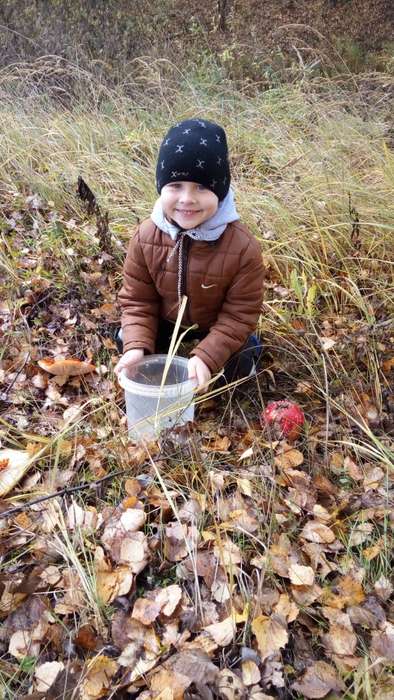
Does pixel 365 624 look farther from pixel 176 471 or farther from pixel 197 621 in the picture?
pixel 176 471

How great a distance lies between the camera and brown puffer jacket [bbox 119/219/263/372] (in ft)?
6.45

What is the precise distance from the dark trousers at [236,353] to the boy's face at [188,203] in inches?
23.2

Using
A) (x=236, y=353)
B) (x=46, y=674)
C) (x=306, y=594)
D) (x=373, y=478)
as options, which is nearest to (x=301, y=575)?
(x=306, y=594)

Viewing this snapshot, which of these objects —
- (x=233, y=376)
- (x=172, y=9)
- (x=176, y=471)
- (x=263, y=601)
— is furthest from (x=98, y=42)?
(x=263, y=601)

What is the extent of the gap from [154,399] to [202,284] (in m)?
0.49

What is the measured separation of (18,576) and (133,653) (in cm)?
41

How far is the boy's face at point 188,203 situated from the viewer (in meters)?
1.79

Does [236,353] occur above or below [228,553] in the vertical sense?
above

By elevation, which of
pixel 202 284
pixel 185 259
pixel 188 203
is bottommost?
pixel 202 284

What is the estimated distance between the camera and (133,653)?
1341mm

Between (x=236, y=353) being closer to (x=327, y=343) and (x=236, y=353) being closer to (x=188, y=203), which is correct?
(x=327, y=343)

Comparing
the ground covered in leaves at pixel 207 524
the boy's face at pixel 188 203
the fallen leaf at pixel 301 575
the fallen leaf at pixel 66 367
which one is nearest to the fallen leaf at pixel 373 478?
the ground covered in leaves at pixel 207 524

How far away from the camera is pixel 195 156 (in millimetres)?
1711

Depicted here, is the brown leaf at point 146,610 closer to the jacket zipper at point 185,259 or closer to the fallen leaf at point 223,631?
the fallen leaf at point 223,631
